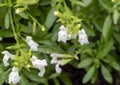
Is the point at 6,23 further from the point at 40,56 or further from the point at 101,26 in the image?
the point at 101,26

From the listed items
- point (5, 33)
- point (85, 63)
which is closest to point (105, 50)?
point (85, 63)

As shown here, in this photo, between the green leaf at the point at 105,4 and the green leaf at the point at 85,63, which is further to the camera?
the green leaf at the point at 85,63

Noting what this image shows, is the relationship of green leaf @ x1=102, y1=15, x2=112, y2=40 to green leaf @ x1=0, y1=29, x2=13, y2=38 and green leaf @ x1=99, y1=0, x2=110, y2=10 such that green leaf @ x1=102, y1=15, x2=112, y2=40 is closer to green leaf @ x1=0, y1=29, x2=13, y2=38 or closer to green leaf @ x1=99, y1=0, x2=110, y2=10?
green leaf @ x1=99, y1=0, x2=110, y2=10

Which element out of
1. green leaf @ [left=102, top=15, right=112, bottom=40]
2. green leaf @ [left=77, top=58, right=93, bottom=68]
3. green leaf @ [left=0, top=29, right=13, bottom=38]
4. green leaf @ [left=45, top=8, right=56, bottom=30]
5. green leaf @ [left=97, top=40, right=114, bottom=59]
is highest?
green leaf @ [left=45, top=8, right=56, bottom=30]

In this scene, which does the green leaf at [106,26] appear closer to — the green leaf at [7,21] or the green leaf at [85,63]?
the green leaf at [85,63]

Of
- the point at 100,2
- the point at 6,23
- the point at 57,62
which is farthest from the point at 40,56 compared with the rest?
the point at 100,2

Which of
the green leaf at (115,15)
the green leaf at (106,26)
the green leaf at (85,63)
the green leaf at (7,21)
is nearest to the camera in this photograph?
the green leaf at (7,21)

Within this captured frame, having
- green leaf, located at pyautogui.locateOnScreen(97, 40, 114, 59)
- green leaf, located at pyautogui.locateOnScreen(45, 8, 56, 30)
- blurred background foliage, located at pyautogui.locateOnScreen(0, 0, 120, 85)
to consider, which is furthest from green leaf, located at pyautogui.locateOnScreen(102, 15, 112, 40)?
green leaf, located at pyautogui.locateOnScreen(45, 8, 56, 30)

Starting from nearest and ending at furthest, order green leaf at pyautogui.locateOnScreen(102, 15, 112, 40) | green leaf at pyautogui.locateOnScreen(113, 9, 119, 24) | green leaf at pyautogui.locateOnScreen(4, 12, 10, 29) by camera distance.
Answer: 1. green leaf at pyautogui.locateOnScreen(4, 12, 10, 29)
2. green leaf at pyautogui.locateOnScreen(113, 9, 119, 24)
3. green leaf at pyautogui.locateOnScreen(102, 15, 112, 40)

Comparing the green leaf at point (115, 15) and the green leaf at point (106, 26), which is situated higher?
the green leaf at point (115, 15)

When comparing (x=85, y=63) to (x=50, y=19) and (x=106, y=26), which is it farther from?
(x=50, y=19)

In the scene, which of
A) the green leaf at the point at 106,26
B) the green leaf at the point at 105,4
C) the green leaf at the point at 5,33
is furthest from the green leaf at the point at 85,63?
the green leaf at the point at 5,33

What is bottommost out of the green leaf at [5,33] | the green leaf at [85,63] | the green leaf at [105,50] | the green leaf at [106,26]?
the green leaf at [85,63]
